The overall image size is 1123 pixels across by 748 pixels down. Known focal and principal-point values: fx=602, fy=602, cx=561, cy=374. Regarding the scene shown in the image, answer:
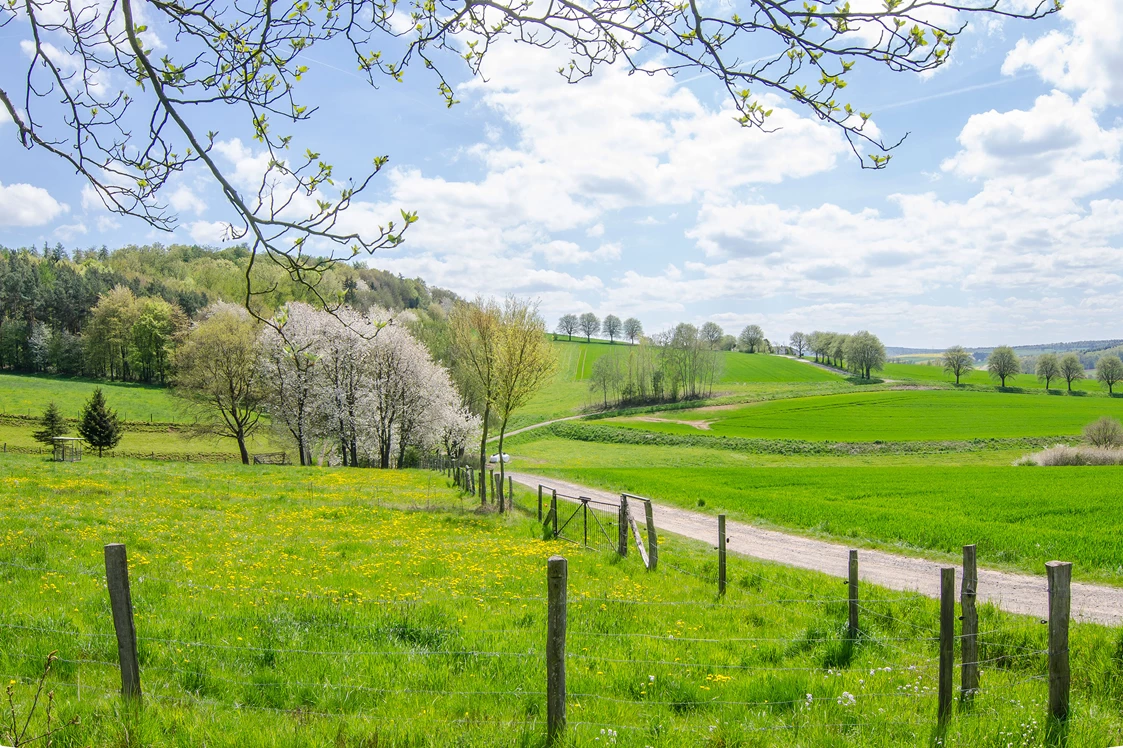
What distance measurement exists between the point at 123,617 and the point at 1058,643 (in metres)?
8.25

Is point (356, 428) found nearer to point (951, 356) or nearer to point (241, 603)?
point (241, 603)

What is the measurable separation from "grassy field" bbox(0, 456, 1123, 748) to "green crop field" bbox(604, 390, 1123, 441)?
63224 millimetres

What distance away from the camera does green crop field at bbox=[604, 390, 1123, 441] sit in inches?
2736

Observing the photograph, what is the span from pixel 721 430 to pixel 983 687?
70541 mm

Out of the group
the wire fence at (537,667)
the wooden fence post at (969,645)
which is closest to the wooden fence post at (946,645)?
the wire fence at (537,667)

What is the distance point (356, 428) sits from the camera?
4681cm

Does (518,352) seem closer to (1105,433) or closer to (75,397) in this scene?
(1105,433)

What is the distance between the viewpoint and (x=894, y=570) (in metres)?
15.4

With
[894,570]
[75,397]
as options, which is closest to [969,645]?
[894,570]

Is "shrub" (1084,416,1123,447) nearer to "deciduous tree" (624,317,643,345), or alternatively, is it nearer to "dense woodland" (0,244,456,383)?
"dense woodland" (0,244,456,383)

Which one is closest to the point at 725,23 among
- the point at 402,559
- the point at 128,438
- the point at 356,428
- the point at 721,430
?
the point at 402,559

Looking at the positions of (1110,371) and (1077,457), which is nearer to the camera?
(1077,457)

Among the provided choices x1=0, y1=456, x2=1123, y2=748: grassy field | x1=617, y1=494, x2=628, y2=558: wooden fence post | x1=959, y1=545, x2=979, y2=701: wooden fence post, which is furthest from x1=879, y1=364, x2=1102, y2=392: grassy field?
x1=959, y1=545, x2=979, y2=701: wooden fence post

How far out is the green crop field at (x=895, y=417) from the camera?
69500 millimetres
